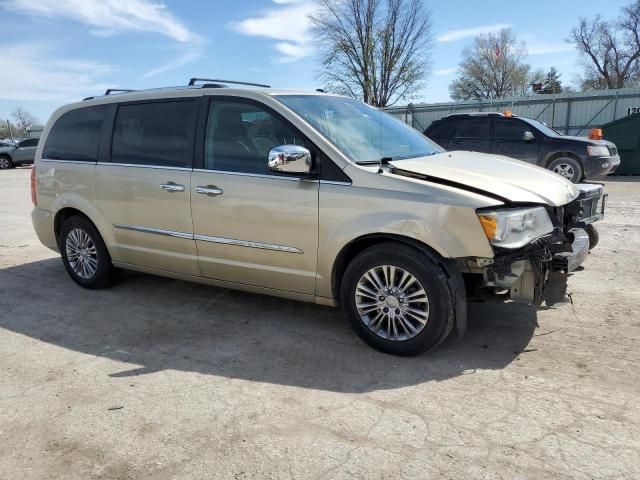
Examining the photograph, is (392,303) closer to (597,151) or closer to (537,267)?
(537,267)

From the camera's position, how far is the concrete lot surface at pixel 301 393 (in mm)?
2529

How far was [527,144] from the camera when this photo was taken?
11.9 meters

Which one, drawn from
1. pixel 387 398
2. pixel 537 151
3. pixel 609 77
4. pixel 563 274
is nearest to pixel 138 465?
pixel 387 398

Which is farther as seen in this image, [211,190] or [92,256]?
[92,256]

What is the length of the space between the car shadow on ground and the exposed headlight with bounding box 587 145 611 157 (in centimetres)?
893

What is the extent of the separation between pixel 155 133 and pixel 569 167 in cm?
1022

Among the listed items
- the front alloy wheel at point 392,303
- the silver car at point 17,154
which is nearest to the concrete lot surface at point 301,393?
the front alloy wheel at point 392,303

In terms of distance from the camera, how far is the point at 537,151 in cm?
1188

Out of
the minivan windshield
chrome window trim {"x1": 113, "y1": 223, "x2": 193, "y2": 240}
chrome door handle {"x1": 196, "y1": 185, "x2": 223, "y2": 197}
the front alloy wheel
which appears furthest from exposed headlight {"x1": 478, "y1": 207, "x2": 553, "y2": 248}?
chrome window trim {"x1": 113, "y1": 223, "x2": 193, "y2": 240}

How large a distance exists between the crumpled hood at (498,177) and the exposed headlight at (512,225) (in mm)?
94

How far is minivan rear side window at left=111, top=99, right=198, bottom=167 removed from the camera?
172 inches

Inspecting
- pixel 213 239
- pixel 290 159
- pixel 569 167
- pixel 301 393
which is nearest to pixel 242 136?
pixel 290 159

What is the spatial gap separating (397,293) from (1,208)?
1068 cm

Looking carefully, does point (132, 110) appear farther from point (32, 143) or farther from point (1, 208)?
point (32, 143)
